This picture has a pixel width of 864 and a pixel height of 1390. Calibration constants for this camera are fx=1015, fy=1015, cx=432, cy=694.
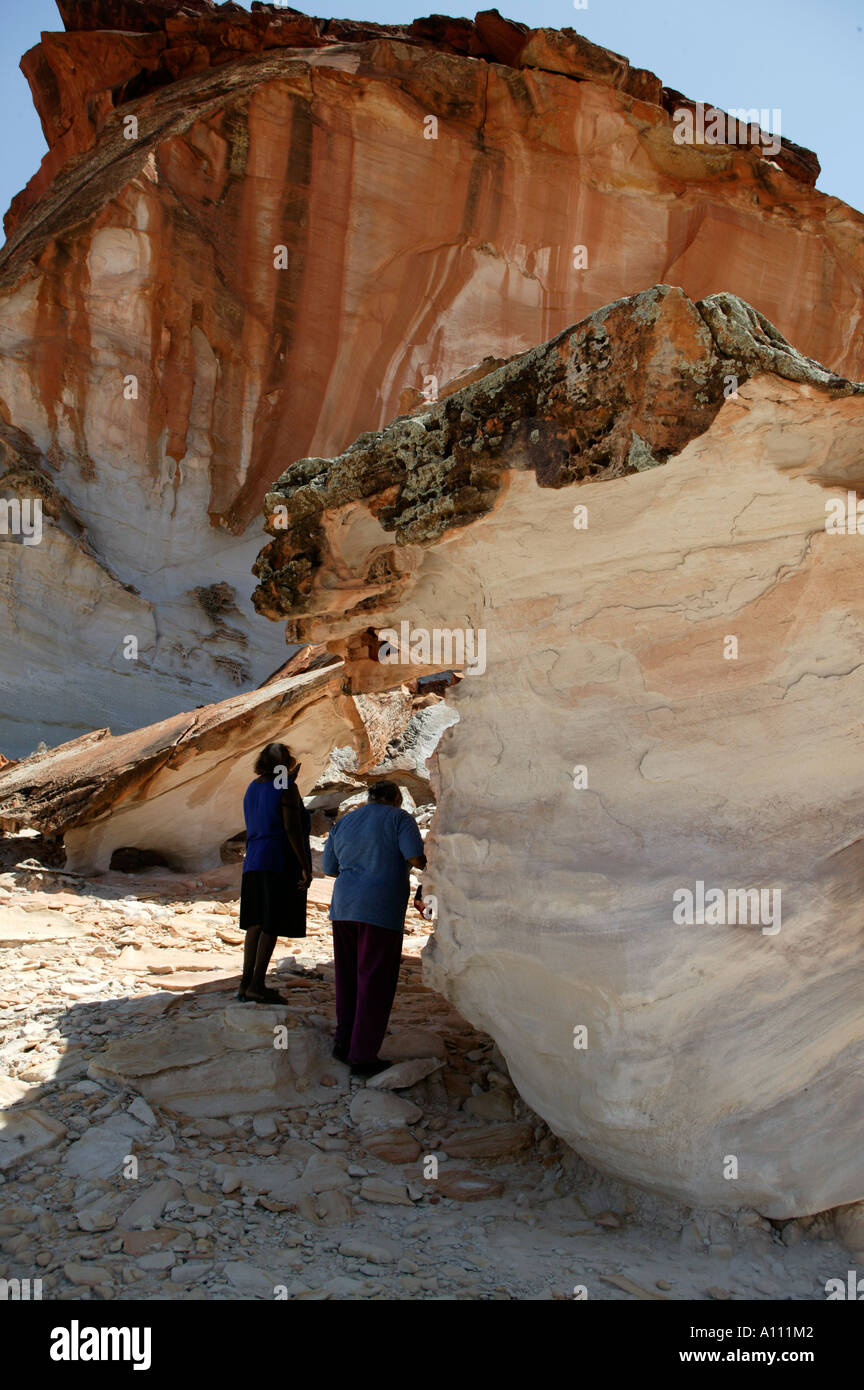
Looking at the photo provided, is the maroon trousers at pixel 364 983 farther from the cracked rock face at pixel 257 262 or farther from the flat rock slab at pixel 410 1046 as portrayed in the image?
the cracked rock face at pixel 257 262

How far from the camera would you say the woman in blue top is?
3898 mm

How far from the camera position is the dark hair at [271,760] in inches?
162

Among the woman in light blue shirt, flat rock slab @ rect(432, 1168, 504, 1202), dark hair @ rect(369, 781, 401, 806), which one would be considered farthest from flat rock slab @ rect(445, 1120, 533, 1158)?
dark hair @ rect(369, 781, 401, 806)

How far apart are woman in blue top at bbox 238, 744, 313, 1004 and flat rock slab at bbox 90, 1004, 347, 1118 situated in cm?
27

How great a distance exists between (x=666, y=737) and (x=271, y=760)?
1.73 m

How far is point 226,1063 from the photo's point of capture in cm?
342

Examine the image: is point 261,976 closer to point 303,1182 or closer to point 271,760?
point 271,760

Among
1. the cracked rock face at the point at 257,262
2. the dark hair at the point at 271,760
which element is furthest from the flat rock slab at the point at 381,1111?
the cracked rock face at the point at 257,262

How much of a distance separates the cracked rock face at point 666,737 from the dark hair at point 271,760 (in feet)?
3.30

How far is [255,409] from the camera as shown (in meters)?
12.2

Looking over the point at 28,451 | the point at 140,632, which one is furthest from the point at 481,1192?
the point at 28,451

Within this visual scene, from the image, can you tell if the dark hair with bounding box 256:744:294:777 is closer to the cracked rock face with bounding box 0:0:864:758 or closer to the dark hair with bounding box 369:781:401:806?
the dark hair with bounding box 369:781:401:806
